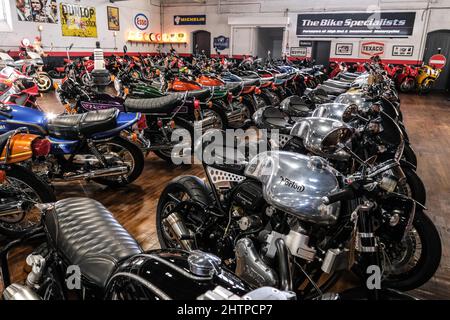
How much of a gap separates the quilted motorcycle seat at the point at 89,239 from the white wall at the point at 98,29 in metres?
12.2

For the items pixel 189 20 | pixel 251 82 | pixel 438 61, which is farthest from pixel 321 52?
pixel 251 82

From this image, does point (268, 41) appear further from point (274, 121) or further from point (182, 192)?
point (182, 192)

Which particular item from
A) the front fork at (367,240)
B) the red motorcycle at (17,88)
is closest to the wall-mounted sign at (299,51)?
the red motorcycle at (17,88)

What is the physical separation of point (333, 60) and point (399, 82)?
10.9 feet

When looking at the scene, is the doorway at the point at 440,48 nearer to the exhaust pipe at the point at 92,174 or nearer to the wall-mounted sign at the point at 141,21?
the wall-mounted sign at the point at 141,21

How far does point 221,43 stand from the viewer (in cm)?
1664

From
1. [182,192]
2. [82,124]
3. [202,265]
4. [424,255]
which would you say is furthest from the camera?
[82,124]

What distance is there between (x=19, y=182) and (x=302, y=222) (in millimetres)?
2087

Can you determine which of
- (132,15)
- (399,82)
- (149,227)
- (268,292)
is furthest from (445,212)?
(132,15)

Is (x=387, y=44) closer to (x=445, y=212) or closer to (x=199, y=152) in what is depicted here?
(x=445, y=212)

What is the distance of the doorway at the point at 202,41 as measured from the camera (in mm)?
17328

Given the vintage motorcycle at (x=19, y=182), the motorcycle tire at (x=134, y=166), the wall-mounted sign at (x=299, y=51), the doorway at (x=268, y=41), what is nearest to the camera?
the vintage motorcycle at (x=19, y=182)

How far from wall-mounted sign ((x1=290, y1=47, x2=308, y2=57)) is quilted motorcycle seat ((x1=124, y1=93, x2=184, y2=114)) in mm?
12305

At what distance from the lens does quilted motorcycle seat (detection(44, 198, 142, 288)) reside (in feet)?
3.90
